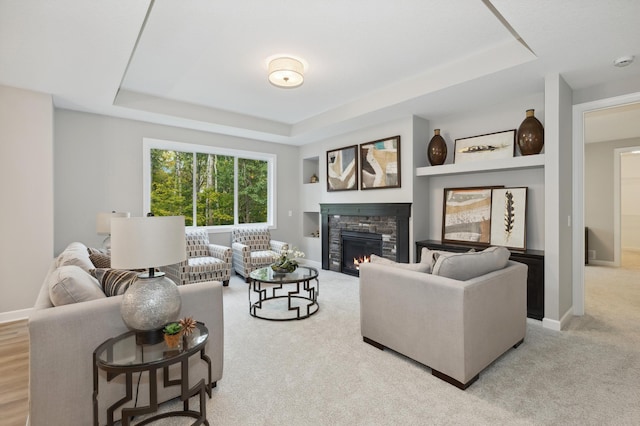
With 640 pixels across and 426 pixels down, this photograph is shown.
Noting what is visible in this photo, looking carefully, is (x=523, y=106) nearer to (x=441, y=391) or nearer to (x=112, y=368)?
(x=441, y=391)

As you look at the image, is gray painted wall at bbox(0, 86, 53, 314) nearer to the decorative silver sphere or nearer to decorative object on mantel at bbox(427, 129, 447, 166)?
the decorative silver sphere

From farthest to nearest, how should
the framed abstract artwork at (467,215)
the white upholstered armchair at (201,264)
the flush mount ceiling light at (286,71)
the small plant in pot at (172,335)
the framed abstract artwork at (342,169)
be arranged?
the framed abstract artwork at (342,169)
the white upholstered armchair at (201,264)
the framed abstract artwork at (467,215)
the flush mount ceiling light at (286,71)
the small plant in pot at (172,335)

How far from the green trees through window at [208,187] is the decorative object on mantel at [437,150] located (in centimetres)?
331

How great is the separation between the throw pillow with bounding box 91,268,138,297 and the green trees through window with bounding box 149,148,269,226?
10.5 ft

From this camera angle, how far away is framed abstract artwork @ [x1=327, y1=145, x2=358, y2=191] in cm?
546

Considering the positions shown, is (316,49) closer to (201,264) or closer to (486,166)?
(486,166)

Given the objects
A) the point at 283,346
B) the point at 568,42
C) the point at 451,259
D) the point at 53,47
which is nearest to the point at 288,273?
the point at 283,346

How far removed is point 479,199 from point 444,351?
2565 mm

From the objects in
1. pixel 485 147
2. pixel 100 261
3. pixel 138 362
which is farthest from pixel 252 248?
pixel 138 362

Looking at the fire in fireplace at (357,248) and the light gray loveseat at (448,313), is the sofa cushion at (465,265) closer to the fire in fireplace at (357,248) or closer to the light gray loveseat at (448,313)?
the light gray loveseat at (448,313)

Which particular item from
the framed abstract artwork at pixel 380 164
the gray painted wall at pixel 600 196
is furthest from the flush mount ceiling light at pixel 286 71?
the gray painted wall at pixel 600 196

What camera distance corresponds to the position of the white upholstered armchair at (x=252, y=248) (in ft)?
16.5

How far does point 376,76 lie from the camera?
3738 mm

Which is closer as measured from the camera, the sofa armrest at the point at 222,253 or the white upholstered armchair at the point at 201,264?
the white upholstered armchair at the point at 201,264
